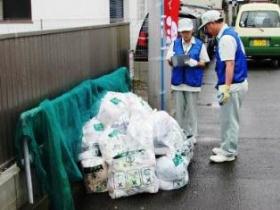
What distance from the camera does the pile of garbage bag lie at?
5.61 meters

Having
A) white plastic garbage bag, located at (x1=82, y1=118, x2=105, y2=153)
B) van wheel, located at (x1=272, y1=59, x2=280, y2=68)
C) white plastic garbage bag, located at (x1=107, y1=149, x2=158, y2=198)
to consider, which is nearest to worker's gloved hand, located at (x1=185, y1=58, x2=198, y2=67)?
white plastic garbage bag, located at (x1=82, y1=118, x2=105, y2=153)

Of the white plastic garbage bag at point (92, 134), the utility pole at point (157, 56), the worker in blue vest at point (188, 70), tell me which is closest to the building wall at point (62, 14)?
the utility pole at point (157, 56)

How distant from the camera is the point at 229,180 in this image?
20.2ft

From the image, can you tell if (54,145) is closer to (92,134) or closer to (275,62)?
(92,134)

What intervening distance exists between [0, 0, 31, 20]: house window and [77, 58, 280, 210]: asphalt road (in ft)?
13.7

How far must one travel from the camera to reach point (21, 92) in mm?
5105

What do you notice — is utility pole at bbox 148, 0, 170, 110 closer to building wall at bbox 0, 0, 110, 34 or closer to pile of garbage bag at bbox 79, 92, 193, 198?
building wall at bbox 0, 0, 110, 34

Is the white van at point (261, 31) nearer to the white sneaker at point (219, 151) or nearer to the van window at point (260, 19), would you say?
the van window at point (260, 19)

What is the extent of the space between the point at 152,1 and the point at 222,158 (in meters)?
2.62

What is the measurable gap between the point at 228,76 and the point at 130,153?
156cm

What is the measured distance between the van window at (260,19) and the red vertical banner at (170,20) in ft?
31.1

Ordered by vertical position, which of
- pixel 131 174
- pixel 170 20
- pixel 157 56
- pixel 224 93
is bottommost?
pixel 131 174

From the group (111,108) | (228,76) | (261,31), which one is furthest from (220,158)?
(261,31)

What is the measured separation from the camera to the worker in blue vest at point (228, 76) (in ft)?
20.9
